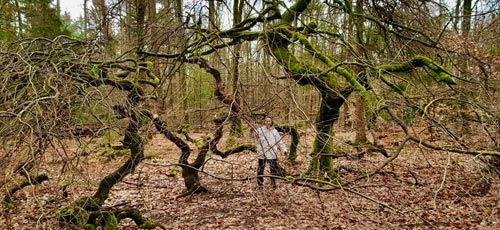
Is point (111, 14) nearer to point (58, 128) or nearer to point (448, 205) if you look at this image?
point (58, 128)

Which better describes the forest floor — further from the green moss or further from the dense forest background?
the green moss

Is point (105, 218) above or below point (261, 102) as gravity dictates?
below

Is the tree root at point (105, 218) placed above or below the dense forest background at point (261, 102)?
below

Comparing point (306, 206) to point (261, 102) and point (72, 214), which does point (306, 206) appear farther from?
point (72, 214)

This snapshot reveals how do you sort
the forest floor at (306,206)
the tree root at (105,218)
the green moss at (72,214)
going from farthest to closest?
the forest floor at (306,206)
the tree root at (105,218)
the green moss at (72,214)

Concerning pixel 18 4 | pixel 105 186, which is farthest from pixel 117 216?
pixel 18 4

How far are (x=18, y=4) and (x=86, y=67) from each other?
12.6 metres

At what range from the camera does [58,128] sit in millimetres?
3504

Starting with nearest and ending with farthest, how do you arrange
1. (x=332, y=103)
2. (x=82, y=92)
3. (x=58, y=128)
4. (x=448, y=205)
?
(x=58, y=128) < (x=82, y=92) < (x=448, y=205) < (x=332, y=103)

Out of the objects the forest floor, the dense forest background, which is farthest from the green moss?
the forest floor

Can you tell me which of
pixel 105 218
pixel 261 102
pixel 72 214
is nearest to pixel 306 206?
pixel 261 102

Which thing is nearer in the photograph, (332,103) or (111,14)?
(111,14)

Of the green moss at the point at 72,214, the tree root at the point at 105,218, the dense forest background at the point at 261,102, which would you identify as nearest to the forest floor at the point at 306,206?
the dense forest background at the point at 261,102

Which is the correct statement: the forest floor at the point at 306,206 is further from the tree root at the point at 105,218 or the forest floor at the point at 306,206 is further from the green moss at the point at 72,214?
the green moss at the point at 72,214
